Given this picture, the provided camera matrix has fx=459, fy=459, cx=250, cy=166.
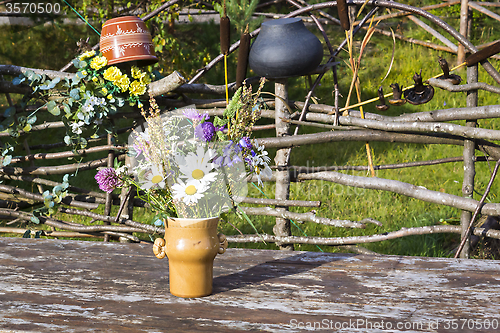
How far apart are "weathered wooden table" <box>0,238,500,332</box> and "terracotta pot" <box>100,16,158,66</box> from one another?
116 centimetres

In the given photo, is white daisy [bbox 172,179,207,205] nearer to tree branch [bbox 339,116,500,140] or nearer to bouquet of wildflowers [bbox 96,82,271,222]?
bouquet of wildflowers [bbox 96,82,271,222]

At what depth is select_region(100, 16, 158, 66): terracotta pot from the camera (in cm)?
246

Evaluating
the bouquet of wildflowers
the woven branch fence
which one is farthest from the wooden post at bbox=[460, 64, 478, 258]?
the bouquet of wildflowers

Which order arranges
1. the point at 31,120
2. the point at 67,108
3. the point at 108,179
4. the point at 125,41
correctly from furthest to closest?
the point at 31,120, the point at 67,108, the point at 125,41, the point at 108,179

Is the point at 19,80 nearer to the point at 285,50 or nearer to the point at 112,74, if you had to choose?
the point at 112,74

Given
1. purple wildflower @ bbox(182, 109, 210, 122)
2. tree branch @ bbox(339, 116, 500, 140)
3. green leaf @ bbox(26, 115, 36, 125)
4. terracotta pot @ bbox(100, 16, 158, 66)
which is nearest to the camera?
purple wildflower @ bbox(182, 109, 210, 122)

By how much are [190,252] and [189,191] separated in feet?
0.62

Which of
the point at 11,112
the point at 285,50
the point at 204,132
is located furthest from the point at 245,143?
the point at 11,112

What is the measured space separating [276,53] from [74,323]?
1.62 meters

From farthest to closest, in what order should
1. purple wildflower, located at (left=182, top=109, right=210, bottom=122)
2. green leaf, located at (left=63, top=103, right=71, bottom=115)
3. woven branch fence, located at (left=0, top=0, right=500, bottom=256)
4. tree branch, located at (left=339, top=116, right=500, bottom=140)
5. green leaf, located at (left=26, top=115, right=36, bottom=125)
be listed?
green leaf, located at (left=26, top=115, right=36, bottom=125) → green leaf, located at (left=63, top=103, right=71, bottom=115) → woven branch fence, located at (left=0, top=0, right=500, bottom=256) → tree branch, located at (left=339, top=116, right=500, bottom=140) → purple wildflower, located at (left=182, top=109, right=210, bottom=122)

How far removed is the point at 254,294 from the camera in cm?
133

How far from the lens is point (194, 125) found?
48.6 inches

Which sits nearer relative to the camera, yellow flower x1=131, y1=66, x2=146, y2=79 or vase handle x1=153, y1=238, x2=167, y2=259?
vase handle x1=153, y1=238, x2=167, y2=259

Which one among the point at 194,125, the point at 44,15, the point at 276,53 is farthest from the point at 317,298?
the point at 44,15
